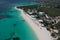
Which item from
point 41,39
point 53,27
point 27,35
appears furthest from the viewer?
point 53,27

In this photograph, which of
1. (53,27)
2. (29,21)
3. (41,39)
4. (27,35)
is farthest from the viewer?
(29,21)

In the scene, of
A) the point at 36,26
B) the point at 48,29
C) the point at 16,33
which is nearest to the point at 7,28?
the point at 16,33

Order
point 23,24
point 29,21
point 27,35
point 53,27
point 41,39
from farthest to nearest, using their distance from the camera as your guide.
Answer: point 29,21 < point 23,24 < point 53,27 < point 27,35 < point 41,39

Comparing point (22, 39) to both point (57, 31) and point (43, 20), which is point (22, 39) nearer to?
point (57, 31)

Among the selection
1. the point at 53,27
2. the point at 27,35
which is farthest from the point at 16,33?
the point at 53,27

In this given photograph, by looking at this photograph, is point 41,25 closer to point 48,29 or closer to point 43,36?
point 48,29

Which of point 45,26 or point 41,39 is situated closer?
point 41,39

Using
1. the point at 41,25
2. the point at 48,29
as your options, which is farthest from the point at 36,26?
the point at 48,29

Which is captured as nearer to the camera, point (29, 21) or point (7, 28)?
point (7, 28)
